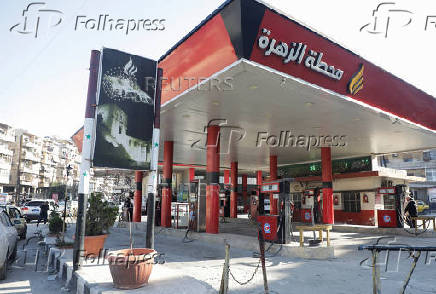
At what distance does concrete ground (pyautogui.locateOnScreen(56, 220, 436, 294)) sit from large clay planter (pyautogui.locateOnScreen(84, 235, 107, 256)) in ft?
2.60

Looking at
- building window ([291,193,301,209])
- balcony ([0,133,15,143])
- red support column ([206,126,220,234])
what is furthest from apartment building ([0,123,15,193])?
red support column ([206,126,220,234])

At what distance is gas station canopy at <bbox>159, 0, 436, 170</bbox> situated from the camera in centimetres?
747

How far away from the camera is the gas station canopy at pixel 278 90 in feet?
24.5

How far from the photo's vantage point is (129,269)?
426cm

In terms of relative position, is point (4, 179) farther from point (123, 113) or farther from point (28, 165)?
point (123, 113)

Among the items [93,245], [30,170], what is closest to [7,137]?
[30,170]

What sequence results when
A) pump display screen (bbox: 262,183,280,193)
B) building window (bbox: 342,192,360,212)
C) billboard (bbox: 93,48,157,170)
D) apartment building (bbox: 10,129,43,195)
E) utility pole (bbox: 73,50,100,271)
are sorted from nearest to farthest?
utility pole (bbox: 73,50,100,271), billboard (bbox: 93,48,157,170), pump display screen (bbox: 262,183,280,193), building window (bbox: 342,192,360,212), apartment building (bbox: 10,129,43,195)

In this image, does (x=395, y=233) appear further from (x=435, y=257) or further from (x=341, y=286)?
(x=341, y=286)

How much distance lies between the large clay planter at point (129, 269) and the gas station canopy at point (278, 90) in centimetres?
483

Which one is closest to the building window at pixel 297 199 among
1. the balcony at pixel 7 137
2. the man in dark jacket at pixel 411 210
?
the man in dark jacket at pixel 411 210

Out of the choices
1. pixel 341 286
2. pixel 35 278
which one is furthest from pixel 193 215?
pixel 341 286

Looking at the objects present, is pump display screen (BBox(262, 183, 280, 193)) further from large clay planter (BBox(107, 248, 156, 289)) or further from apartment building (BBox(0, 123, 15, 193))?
apartment building (BBox(0, 123, 15, 193))

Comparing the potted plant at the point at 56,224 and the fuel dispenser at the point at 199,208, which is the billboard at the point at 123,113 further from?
the fuel dispenser at the point at 199,208

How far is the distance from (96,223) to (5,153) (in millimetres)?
63688
